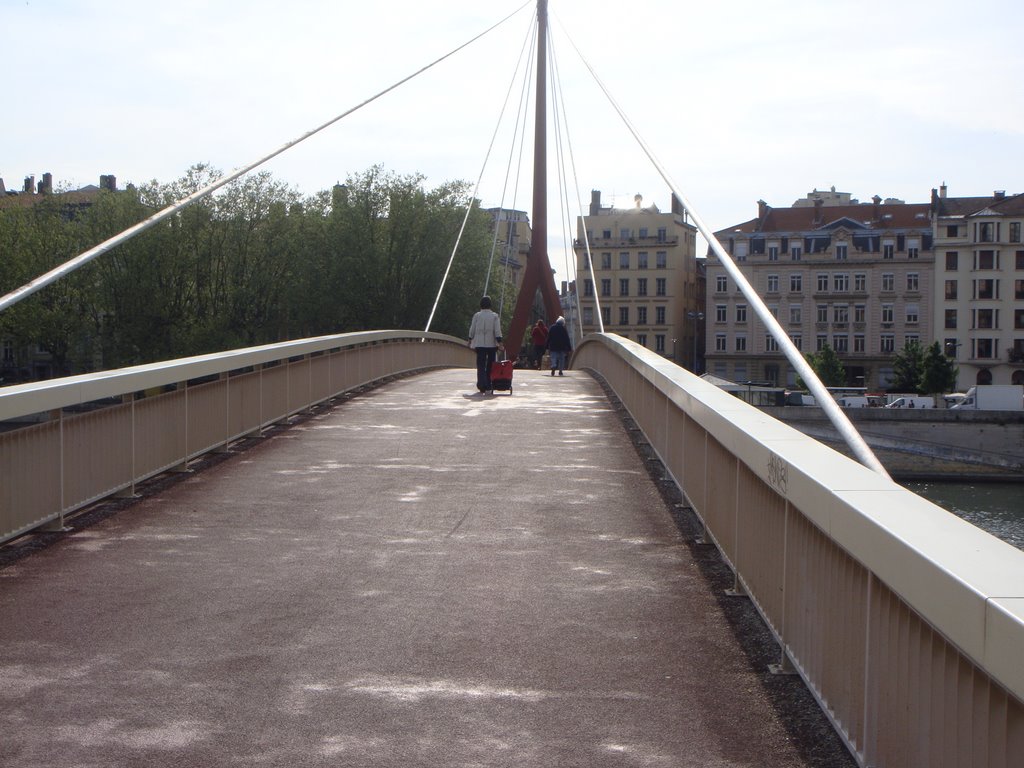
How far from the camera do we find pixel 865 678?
12.0 feet

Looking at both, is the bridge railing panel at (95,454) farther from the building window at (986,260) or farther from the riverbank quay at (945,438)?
the building window at (986,260)

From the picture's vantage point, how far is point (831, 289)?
333 feet

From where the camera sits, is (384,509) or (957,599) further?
(384,509)

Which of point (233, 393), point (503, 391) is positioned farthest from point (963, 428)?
point (233, 393)

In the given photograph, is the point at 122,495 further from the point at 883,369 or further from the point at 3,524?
the point at 883,369

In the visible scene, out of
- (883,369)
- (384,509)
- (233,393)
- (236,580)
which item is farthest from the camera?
(883,369)

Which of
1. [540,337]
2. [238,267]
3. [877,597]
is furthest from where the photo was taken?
[238,267]

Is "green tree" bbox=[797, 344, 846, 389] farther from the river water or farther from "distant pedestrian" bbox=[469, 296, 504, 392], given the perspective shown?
"distant pedestrian" bbox=[469, 296, 504, 392]

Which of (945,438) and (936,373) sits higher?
(936,373)

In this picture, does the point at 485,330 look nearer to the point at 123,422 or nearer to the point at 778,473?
the point at 123,422

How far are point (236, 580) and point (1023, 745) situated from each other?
176 inches

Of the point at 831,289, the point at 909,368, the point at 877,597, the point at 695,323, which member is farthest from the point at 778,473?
the point at 695,323

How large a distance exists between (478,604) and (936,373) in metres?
86.2

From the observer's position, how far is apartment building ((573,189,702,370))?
109 metres
